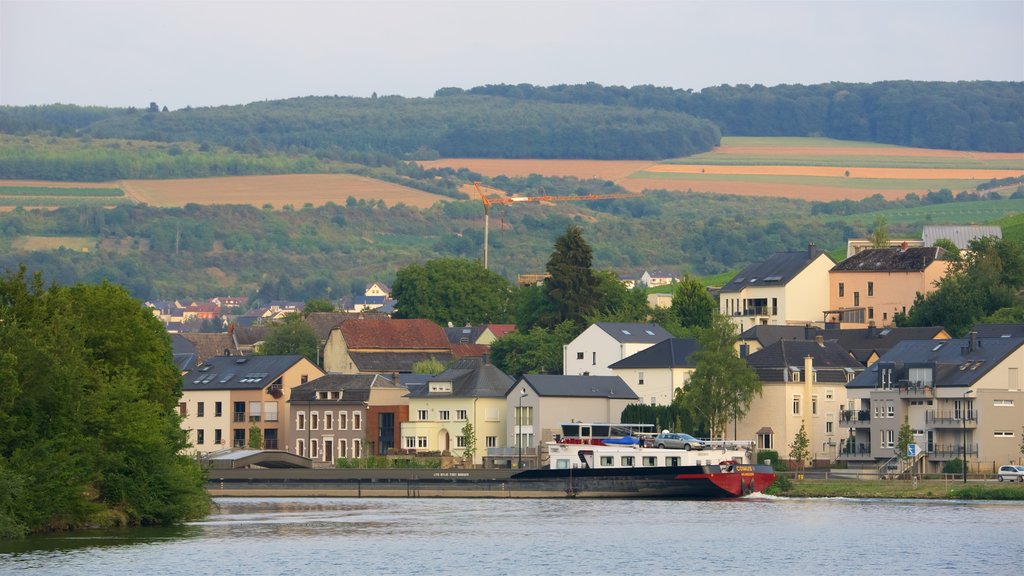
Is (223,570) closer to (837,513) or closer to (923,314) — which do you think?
(837,513)

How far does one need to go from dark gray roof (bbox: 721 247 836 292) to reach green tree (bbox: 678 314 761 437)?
3531 centimetres

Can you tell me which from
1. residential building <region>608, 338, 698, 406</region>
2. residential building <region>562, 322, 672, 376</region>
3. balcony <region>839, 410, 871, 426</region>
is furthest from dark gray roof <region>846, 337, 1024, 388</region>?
residential building <region>562, 322, 672, 376</region>

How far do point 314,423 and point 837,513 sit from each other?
6000 centimetres

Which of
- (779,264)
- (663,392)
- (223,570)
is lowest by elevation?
(223,570)

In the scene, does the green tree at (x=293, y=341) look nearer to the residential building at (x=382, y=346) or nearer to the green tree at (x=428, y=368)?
the residential building at (x=382, y=346)

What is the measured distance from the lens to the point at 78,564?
226 ft

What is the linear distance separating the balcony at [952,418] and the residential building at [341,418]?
38.8 metres

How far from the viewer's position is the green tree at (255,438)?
145125 millimetres

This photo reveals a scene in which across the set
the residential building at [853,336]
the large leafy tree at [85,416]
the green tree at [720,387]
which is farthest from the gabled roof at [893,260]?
the large leafy tree at [85,416]

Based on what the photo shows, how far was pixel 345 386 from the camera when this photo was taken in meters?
147

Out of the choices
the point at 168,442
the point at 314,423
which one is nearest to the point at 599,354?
the point at 314,423

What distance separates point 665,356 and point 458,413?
14016 millimetres

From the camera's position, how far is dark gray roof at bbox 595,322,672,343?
5792 inches

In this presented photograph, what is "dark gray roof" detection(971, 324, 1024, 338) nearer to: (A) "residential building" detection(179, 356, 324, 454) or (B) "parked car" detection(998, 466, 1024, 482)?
(B) "parked car" detection(998, 466, 1024, 482)
